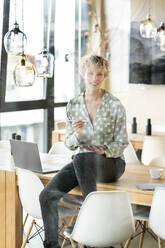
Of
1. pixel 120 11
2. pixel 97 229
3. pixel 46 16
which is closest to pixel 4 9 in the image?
pixel 46 16

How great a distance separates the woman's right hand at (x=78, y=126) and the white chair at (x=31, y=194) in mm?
338

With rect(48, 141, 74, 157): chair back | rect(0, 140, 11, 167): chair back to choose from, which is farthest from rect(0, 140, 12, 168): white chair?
rect(48, 141, 74, 157): chair back

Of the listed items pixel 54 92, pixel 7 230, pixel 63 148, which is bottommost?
pixel 7 230

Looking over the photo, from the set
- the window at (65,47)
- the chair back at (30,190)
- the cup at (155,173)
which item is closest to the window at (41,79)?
the window at (65,47)

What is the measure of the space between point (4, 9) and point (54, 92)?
22.0 inches

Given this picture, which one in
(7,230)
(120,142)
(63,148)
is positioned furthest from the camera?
(7,230)

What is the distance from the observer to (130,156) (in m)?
2.68

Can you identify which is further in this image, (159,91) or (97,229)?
(159,91)

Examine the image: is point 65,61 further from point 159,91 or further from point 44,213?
point 44,213

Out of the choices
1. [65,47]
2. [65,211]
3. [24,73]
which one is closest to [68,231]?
[65,211]

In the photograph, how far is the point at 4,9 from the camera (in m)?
2.89

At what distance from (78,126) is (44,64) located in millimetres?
480

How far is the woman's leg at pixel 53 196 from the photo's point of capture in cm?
272

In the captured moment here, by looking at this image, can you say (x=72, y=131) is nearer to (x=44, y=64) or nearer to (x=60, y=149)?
(x=60, y=149)
